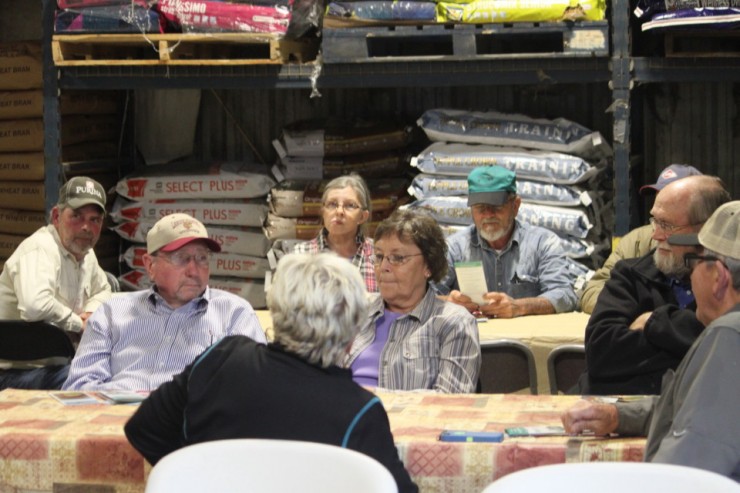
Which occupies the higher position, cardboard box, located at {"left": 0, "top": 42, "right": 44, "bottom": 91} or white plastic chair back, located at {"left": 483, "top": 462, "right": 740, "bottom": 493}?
cardboard box, located at {"left": 0, "top": 42, "right": 44, "bottom": 91}

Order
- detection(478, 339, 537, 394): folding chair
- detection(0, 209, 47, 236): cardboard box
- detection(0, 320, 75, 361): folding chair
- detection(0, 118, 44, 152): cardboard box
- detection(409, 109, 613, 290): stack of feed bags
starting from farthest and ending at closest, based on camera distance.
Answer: detection(0, 209, 47, 236): cardboard box, detection(0, 118, 44, 152): cardboard box, detection(409, 109, 613, 290): stack of feed bags, detection(0, 320, 75, 361): folding chair, detection(478, 339, 537, 394): folding chair

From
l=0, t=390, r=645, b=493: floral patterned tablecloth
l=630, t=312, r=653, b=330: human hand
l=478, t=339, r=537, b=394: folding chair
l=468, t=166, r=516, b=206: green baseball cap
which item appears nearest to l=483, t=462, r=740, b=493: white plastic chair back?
l=0, t=390, r=645, b=493: floral patterned tablecloth

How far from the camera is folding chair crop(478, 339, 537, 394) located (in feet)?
18.0

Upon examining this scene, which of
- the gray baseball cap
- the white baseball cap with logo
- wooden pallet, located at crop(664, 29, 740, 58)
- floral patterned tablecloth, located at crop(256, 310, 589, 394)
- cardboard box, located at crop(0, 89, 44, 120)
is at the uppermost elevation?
wooden pallet, located at crop(664, 29, 740, 58)

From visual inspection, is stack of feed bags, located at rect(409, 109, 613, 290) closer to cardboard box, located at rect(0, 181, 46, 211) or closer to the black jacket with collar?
the black jacket with collar

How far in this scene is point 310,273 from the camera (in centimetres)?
350

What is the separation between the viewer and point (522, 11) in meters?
7.50

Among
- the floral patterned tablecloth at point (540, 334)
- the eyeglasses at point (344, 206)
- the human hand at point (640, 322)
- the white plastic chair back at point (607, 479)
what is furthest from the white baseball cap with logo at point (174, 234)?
the white plastic chair back at point (607, 479)

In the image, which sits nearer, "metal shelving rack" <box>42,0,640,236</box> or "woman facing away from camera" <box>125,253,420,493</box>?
"woman facing away from camera" <box>125,253,420,493</box>

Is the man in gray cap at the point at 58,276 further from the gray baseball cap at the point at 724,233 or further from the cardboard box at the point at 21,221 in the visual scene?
the gray baseball cap at the point at 724,233

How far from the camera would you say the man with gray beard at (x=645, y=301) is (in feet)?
15.9

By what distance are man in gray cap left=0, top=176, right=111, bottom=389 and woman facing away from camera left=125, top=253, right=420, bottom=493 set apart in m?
2.98

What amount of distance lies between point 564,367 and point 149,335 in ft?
5.97

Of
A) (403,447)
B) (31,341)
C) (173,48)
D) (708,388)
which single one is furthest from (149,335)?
(173,48)
